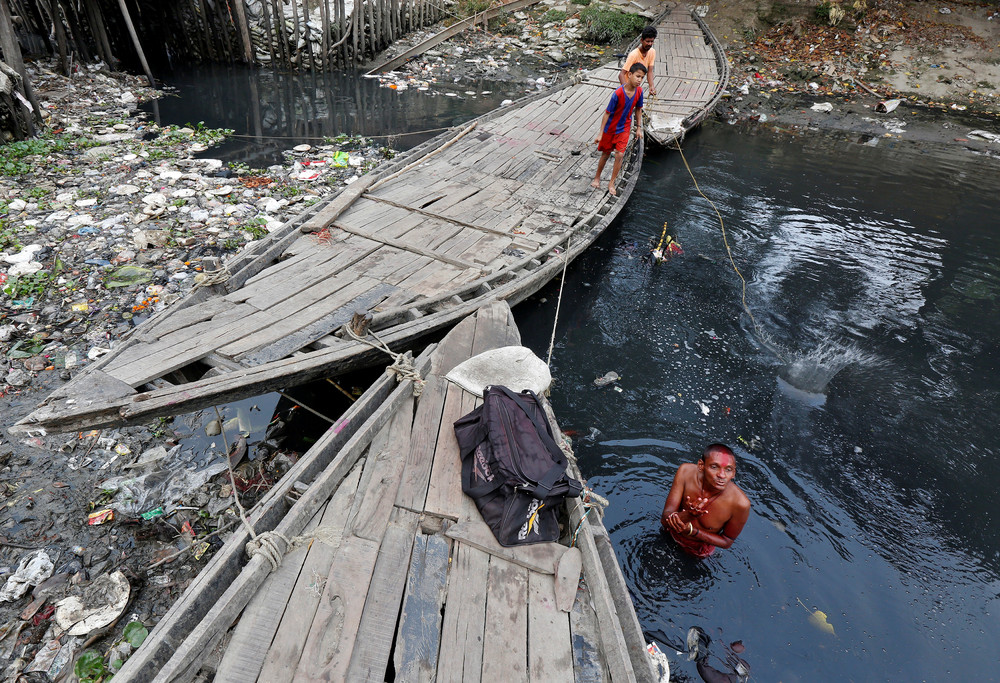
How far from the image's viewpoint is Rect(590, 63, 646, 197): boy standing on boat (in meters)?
6.34

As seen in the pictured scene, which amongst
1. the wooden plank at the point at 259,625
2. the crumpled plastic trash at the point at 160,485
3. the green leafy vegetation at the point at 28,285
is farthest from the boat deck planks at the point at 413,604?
the green leafy vegetation at the point at 28,285

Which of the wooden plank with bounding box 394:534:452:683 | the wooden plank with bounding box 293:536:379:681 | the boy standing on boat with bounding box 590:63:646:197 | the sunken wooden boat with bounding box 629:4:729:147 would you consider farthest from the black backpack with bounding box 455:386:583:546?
the sunken wooden boat with bounding box 629:4:729:147

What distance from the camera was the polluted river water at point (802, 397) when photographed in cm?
378

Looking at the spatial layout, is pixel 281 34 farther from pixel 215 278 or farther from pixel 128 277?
pixel 215 278

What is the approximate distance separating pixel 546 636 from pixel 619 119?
20.1 feet

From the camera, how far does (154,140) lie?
879 cm

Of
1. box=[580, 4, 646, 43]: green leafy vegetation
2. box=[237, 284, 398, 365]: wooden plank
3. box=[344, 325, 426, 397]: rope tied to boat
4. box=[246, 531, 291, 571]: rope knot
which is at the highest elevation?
box=[580, 4, 646, 43]: green leafy vegetation

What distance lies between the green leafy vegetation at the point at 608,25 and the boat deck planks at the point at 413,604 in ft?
51.1

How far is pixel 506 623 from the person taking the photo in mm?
2570

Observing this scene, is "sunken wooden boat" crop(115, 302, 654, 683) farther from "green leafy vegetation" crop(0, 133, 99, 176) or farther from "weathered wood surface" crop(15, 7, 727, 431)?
"green leafy vegetation" crop(0, 133, 99, 176)

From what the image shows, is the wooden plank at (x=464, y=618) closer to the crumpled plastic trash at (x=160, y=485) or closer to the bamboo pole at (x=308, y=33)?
the crumpled plastic trash at (x=160, y=485)

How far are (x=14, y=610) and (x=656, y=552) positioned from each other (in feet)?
13.8

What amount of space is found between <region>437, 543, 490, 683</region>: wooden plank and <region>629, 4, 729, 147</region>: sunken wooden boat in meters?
8.65

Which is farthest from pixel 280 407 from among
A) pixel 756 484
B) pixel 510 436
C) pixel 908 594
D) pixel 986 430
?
pixel 986 430
